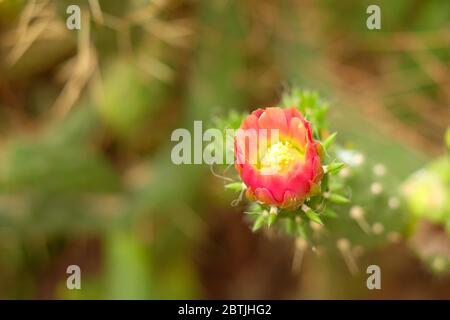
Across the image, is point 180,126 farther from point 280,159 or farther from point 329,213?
point 280,159

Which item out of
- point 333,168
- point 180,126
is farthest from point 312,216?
point 180,126

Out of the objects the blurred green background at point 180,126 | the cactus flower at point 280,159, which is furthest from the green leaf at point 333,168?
the blurred green background at point 180,126

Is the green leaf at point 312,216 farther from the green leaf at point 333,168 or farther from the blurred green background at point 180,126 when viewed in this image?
the blurred green background at point 180,126

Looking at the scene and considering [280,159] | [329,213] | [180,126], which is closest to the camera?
[280,159]

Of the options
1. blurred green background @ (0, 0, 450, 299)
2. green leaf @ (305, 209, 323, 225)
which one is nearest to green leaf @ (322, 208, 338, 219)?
green leaf @ (305, 209, 323, 225)

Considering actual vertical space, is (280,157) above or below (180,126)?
below

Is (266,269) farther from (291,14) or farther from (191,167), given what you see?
(291,14)

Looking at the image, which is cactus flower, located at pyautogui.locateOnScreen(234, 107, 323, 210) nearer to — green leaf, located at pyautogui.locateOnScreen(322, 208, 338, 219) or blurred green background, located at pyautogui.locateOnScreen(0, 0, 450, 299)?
green leaf, located at pyautogui.locateOnScreen(322, 208, 338, 219)
